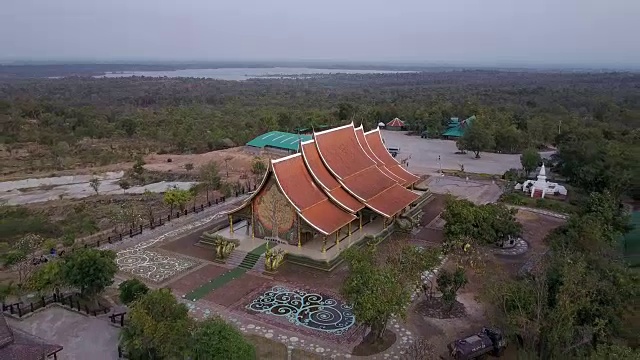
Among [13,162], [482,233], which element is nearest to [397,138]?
[482,233]

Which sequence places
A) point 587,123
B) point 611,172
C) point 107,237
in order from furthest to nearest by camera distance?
1. point 587,123
2. point 611,172
3. point 107,237

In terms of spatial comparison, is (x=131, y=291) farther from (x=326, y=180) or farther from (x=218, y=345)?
(x=326, y=180)

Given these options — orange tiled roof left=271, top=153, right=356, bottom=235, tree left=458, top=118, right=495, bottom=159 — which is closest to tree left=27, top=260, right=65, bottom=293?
orange tiled roof left=271, top=153, right=356, bottom=235

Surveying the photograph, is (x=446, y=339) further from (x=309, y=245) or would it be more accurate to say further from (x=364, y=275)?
(x=309, y=245)

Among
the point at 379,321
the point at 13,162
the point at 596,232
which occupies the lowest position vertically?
the point at 13,162

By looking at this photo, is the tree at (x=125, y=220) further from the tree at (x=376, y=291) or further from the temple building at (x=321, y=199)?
the tree at (x=376, y=291)
